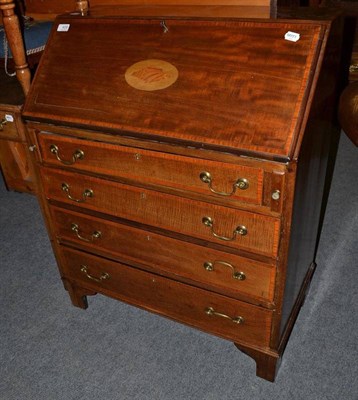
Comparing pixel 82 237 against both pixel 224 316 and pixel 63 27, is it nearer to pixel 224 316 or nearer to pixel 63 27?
pixel 224 316

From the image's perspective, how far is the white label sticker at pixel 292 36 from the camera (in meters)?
1.31

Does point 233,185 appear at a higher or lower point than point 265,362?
higher

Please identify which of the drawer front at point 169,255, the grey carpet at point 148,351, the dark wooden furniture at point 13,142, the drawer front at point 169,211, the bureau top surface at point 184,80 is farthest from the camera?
the dark wooden furniture at point 13,142

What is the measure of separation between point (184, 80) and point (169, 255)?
68 centimetres

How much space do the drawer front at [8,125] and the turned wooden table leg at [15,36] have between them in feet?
2.19

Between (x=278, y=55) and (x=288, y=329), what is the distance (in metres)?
1.16

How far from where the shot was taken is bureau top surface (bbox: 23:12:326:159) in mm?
1287

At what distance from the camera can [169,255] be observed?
5.61 feet

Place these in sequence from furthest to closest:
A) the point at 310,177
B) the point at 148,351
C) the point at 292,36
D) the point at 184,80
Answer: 1. the point at 148,351
2. the point at 310,177
3. the point at 184,80
4. the point at 292,36

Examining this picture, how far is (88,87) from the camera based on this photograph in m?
1.58

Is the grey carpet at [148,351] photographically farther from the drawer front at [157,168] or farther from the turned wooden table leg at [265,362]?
the drawer front at [157,168]

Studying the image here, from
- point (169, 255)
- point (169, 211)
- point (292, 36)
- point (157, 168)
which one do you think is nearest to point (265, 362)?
point (169, 255)

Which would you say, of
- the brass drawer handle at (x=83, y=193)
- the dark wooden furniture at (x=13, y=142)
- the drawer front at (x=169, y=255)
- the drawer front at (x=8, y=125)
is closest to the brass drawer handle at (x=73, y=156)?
the brass drawer handle at (x=83, y=193)

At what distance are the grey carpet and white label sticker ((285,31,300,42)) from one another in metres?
1.38
